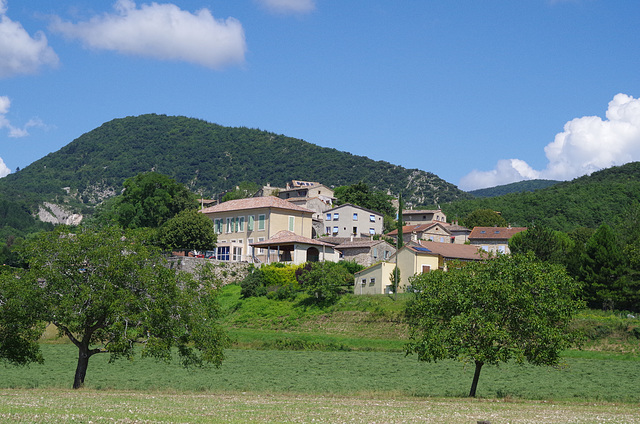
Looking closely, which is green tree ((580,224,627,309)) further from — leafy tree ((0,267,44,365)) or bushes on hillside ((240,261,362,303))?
leafy tree ((0,267,44,365))

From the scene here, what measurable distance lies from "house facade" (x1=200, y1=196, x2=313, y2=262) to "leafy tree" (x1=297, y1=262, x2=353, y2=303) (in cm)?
1490

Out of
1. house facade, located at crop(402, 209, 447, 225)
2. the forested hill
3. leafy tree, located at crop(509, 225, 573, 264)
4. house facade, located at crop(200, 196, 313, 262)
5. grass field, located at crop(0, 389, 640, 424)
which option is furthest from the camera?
the forested hill

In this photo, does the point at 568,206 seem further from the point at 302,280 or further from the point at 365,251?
the point at 302,280

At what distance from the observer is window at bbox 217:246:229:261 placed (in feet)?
272

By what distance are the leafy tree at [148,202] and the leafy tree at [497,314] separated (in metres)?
70.6

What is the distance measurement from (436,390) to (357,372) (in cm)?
871

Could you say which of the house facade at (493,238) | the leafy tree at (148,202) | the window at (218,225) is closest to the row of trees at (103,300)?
the window at (218,225)

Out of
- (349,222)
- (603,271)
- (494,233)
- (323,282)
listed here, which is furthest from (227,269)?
(494,233)

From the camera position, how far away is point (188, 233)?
8138 centimetres

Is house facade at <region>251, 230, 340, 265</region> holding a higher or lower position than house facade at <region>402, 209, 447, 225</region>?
lower

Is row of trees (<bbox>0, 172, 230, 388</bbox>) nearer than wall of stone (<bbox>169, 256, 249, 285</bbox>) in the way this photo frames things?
Yes

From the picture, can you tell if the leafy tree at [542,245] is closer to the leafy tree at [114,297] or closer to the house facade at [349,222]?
the house facade at [349,222]

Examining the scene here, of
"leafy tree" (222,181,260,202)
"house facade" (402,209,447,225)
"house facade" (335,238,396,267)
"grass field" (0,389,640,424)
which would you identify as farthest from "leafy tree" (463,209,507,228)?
"grass field" (0,389,640,424)

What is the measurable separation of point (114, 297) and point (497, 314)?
16275 mm
